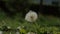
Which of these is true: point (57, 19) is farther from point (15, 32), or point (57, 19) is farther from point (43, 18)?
point (15, 32)

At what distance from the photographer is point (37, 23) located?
3799 mm

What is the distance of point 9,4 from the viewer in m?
4.18

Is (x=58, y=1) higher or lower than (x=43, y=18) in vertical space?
higher

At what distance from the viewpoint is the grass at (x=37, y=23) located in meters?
3.53

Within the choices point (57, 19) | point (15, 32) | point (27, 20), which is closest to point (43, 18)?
point (57, 19)

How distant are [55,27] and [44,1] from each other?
1.59ft

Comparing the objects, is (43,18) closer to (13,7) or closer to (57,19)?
(57,19)

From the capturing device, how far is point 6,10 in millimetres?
4199

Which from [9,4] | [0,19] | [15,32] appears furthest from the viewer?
[9,4]

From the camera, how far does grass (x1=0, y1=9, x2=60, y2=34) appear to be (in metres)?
3.53

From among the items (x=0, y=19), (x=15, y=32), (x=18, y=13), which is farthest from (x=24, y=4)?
(x=15, y=32)

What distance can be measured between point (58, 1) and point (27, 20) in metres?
0.71

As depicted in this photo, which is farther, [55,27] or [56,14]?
[56,14]

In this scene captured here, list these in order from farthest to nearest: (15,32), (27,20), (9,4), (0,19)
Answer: (9,4) < (0,19) < (27,20) < (15,32)
